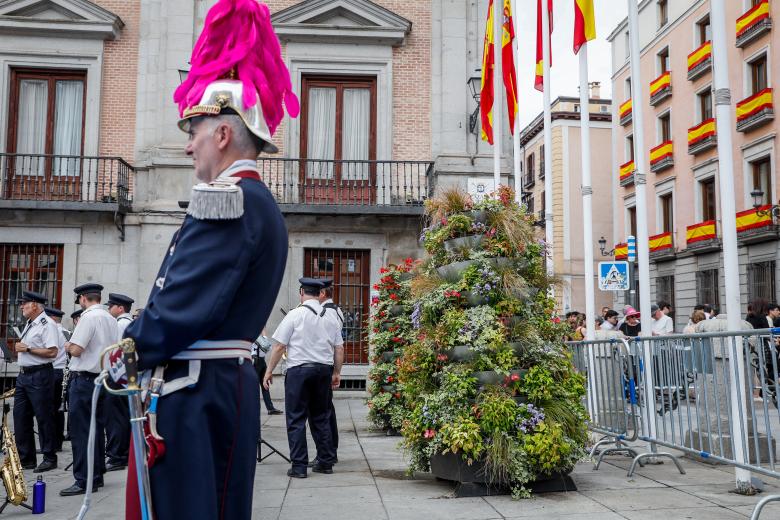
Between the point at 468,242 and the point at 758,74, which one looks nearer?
the point at 468,242

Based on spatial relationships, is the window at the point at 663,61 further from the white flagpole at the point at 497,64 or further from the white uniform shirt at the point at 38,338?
the white uniform shirt at the point at 38,338

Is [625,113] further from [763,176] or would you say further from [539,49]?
[539,49]

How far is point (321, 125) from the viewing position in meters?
18.9

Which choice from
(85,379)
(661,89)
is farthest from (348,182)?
(661,89)

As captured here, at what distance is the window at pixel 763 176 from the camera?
26.9m

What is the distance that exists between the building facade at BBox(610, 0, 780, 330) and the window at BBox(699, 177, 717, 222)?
4cm

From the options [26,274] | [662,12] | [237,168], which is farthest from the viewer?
[662,12]

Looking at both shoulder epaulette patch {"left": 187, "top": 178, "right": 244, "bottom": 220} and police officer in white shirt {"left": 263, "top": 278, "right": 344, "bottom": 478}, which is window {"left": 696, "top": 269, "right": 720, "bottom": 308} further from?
shoulder epaulette patch {"left": 187, "top": 178, "right": 244, "bottom": 220}

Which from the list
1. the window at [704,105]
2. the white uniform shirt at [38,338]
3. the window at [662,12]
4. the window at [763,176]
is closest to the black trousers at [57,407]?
the white uniform shirt at [38,338]

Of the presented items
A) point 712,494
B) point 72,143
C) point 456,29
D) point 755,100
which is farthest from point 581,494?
point 755,100

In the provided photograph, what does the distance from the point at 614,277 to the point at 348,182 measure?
272 inches

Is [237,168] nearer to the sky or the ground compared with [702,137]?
nearer to the ground

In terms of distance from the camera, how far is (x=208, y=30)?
3.09m

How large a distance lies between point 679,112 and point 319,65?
1980cm
